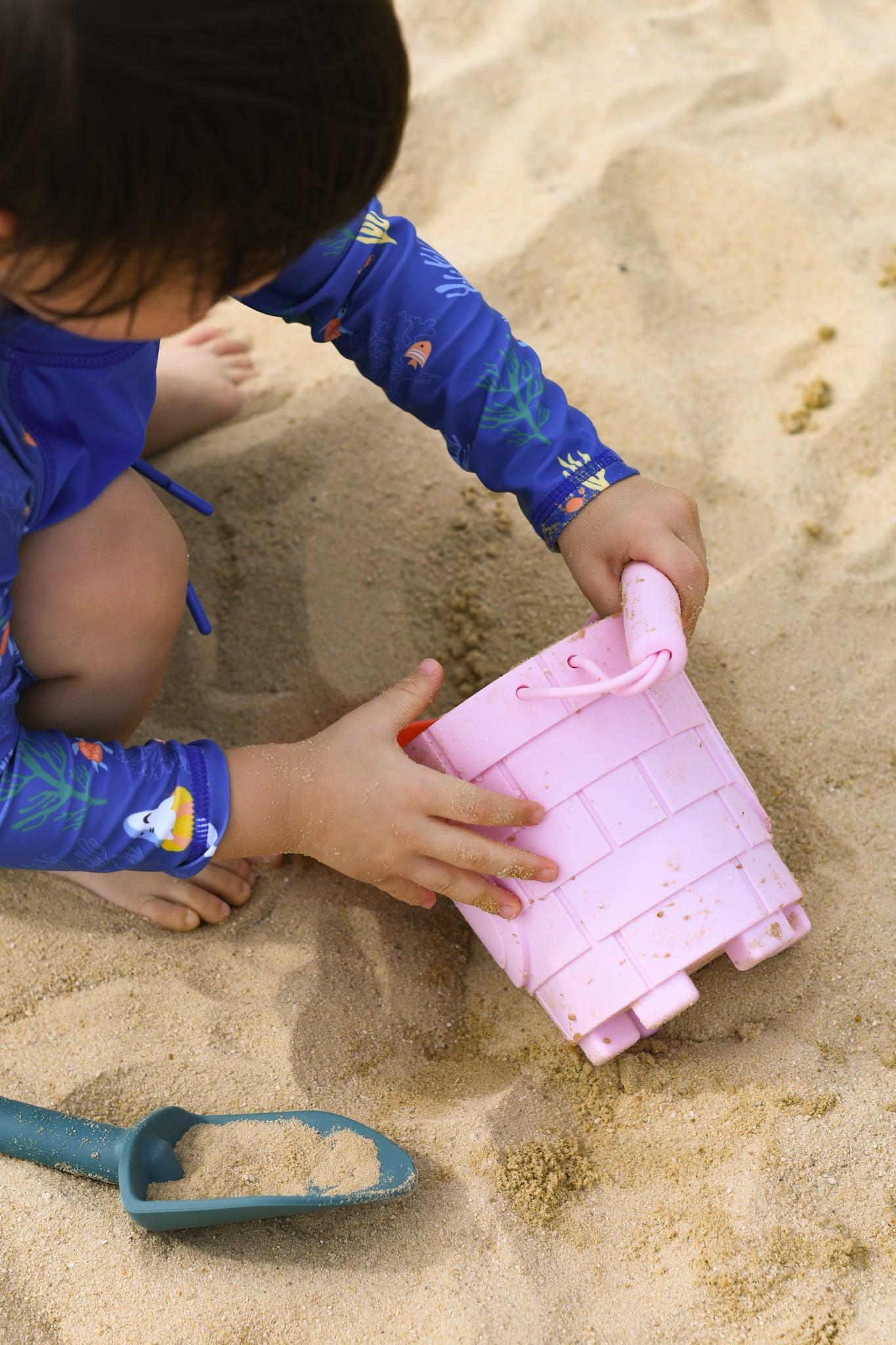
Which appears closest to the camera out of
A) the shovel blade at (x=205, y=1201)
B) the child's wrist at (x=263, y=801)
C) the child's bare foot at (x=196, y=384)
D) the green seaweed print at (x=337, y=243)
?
the shovel blade at (x=205, y=1201)

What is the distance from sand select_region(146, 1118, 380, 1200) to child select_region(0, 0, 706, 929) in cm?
22

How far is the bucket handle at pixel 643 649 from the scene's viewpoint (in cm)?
84

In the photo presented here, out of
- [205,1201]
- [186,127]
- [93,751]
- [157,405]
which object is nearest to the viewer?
[186,127]

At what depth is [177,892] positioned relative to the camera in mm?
1130

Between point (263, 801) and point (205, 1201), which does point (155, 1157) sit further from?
point (263, 801)

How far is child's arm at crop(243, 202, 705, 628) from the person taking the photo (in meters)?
1.06

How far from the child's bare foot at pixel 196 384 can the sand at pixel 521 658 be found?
0.10ft

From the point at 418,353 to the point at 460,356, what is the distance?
5 centimetres

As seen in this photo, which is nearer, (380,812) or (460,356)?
(380,812)

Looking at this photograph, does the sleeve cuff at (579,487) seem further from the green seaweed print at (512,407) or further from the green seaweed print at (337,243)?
the green seaweed print at (337,243)

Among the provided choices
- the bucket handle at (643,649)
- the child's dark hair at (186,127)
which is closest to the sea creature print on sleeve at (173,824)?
the bucket handle at (643,649)

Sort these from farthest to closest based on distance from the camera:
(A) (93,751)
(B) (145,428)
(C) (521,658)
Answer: (C) (521,658) < (B) (145,428) < (A) (93,751)

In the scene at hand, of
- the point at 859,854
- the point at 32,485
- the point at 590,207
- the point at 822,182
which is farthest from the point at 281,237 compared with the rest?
the point at 822,182

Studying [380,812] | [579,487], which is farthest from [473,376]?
[380,812]
